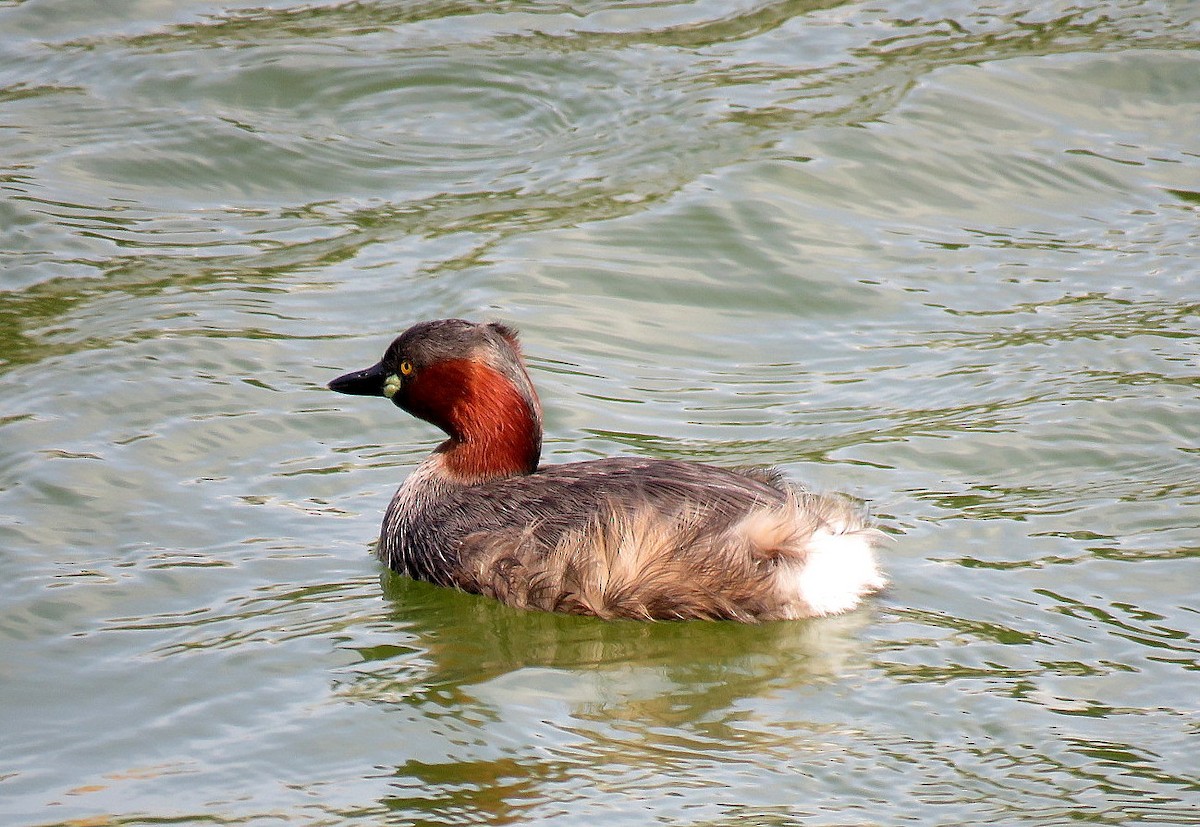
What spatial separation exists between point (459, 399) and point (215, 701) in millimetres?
1536

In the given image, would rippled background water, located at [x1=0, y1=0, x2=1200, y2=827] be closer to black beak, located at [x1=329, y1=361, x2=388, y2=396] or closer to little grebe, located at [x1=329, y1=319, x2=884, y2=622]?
little grebe, located at [x1=329, y1=319, x2=884, y2=622]

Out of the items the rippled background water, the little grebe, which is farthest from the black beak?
the rippled background water

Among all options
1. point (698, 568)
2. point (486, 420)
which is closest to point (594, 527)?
point (698, 568)

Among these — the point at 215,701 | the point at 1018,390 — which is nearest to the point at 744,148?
the point at 1018,390

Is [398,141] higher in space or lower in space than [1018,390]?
higher

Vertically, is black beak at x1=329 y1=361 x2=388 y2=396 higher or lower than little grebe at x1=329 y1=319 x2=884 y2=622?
higher

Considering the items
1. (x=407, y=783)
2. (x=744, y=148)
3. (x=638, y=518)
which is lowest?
(x=407, y=783)

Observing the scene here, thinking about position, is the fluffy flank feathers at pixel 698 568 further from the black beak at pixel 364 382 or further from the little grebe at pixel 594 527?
the black beak at pixel 364 382

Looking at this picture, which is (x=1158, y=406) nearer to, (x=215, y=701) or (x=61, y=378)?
(x=215, y=701)

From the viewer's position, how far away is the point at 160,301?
8.28m

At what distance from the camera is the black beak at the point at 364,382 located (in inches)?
248

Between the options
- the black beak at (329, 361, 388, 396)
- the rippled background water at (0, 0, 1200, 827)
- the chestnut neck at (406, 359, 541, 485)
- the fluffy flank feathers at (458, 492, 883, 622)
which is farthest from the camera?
the black beak at (329, 361, 388, 396)

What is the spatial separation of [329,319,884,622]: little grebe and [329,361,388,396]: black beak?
0.80ft

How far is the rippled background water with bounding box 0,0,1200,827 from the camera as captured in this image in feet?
15.3
